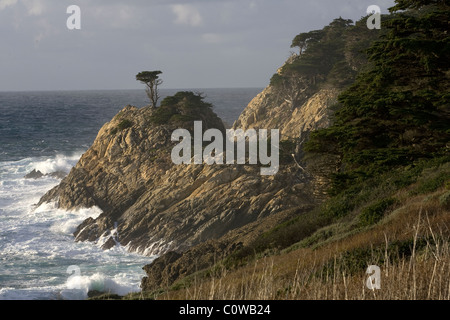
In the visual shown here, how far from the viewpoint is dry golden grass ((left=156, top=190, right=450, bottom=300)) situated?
7.79 metres

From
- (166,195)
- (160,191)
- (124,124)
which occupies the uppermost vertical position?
(124,124)

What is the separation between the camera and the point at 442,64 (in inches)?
917

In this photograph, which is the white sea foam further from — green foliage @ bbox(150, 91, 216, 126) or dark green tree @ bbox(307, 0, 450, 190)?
dark green tree @ bbox(307, 0, 450, 190)

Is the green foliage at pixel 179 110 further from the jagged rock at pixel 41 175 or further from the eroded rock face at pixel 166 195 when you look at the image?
the jagged rock at pixel 41 175

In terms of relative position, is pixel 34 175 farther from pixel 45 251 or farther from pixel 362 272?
pixel 362 272

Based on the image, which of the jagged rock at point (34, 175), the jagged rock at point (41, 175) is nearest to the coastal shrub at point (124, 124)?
the jagged rock at point (41, 175)

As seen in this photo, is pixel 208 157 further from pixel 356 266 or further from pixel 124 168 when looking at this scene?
pixel 356 266

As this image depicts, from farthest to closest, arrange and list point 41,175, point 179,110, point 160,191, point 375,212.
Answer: point 41,175 < point 179,110 < point 160,191 < point 375,212

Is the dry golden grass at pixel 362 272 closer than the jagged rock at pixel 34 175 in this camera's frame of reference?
Yes

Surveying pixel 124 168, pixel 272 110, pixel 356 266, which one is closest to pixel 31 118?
pixel 272 110

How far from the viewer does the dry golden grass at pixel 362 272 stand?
25.6 ft

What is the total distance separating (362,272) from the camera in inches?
414

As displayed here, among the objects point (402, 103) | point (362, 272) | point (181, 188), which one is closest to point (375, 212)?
point (362, 272)

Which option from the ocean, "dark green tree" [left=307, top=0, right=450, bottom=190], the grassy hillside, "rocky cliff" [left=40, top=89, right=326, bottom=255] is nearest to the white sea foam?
the ocean
